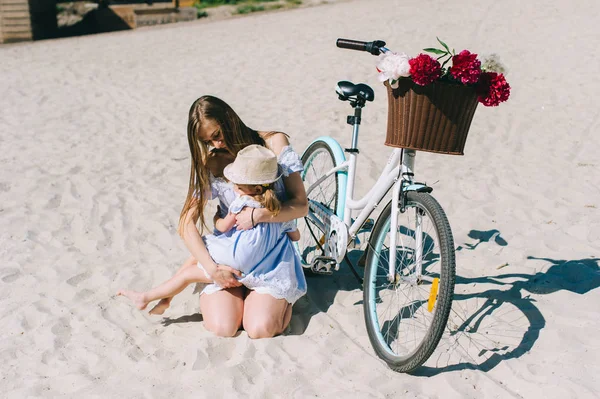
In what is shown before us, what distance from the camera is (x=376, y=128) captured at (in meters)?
7.72

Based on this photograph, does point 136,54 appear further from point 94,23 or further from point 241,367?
point 241,367

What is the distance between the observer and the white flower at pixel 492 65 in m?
3.04

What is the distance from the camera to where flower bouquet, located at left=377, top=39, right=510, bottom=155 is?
2883 mm

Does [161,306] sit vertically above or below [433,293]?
below

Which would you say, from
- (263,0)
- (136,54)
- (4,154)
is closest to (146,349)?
(4,154)

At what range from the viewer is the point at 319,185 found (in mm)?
4223

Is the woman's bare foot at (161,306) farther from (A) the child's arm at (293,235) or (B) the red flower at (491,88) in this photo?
(B) the red flower at (491,88)

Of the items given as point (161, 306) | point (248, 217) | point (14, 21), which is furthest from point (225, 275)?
point (14, 21)

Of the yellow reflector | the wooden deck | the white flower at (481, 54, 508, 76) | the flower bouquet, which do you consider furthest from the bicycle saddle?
the wooden deck

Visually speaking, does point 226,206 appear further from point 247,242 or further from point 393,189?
point 393,189

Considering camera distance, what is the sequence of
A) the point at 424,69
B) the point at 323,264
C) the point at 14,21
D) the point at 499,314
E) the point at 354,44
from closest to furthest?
1. the point at 424,69
2. the point at 354,44
3. the point at 499,314
4. the point at 323,264
5. the point at 14,21

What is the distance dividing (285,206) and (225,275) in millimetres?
498

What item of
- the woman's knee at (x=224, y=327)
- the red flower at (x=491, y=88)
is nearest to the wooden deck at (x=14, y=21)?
the woman's knee at (x=224, y=327)

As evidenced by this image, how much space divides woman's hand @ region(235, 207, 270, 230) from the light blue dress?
0.09ft
